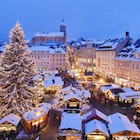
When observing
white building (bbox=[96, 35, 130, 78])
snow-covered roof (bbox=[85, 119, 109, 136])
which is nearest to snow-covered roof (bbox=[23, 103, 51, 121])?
snow-covered roof (bbox=[85, 119, 109, 136])

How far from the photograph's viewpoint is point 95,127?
2266 centimetres

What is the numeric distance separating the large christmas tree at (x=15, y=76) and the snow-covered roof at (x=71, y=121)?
447cm

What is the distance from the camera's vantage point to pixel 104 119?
25.3 metres

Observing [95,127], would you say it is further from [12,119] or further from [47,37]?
[47,37]

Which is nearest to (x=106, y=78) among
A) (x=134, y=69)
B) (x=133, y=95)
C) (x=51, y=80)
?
(x=134, y=69)

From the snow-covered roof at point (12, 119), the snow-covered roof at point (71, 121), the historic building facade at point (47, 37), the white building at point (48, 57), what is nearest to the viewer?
the snow-covered roof at point (71, 121)

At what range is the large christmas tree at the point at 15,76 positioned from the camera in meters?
27.2

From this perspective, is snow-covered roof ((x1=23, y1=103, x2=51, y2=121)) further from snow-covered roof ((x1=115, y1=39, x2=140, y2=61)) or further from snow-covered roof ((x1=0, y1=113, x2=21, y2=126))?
snow-covered roof ((x1=115, y1=39, x2=140, y2=61))

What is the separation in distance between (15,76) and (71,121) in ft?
25.9

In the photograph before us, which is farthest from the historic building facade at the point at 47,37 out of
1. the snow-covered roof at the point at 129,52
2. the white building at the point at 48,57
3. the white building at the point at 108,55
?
the snow-covered roof at the point at 129,52

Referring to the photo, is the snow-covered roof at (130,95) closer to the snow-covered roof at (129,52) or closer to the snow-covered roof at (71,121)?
the snow-covered roof at (71,121)

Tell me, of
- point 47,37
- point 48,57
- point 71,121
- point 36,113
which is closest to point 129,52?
point 48,57

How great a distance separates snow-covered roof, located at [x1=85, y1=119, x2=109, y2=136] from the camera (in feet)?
73.9

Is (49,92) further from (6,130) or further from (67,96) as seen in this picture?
(6,130)
